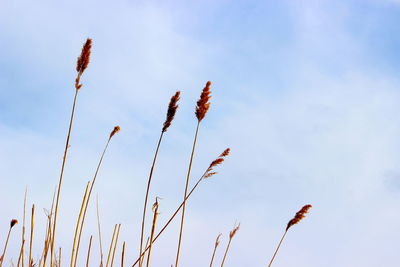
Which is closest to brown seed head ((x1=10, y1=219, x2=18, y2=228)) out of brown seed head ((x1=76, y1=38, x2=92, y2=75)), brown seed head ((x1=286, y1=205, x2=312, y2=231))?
brown seed head ((x1=76, y1=38, x2=92, y2=75))

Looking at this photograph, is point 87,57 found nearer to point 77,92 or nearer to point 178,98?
point 77,92

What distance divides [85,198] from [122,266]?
426mm

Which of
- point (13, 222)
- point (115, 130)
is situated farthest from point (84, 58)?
point (13, 222)

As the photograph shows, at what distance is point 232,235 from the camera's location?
2.96 meters

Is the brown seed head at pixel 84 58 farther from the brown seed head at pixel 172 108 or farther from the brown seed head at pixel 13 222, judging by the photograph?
the brown seed head at pixel 13 222

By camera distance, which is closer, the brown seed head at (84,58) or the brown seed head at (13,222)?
the brown seed head at (84,58)

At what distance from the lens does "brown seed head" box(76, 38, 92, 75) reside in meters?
2.38

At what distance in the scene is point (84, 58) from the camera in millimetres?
2393

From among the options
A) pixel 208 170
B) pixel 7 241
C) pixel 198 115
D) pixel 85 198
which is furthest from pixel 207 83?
pixel 7 241

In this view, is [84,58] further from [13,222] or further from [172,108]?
[13,222]

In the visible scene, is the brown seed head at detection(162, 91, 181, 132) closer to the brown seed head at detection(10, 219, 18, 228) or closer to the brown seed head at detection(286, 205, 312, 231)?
the brown seed head at detection(286, 205, 312, 231)

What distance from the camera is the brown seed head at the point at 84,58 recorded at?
2.38 metres

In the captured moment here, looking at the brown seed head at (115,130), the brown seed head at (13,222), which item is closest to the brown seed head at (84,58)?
the brown seed head at (115,130)

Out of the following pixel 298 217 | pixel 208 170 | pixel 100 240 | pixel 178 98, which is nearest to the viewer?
pixel 178 98
